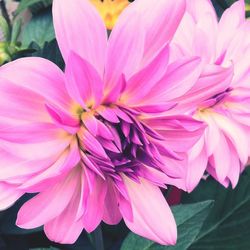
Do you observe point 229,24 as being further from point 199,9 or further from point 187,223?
point 187,223

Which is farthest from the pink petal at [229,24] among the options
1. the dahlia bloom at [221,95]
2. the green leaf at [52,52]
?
the green leaf at [52,52]

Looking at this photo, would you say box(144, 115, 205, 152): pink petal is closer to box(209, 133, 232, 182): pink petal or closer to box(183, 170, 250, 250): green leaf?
box(209, 133, 232, 182): pink petal

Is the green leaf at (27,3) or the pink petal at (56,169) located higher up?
the pink petal at (56,169)

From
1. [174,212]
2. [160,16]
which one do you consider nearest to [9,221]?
[174,212]

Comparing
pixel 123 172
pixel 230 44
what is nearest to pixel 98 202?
pixel 123 172

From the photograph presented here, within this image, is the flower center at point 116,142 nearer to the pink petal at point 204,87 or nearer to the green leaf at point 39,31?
the pink petal at point 204,87

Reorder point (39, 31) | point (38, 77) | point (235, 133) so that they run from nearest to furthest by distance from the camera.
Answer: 1. point (38, 77)
2. point (235, 133)
3. point (39, 31)

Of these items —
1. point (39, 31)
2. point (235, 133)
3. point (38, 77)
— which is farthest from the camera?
point (39, 31)
